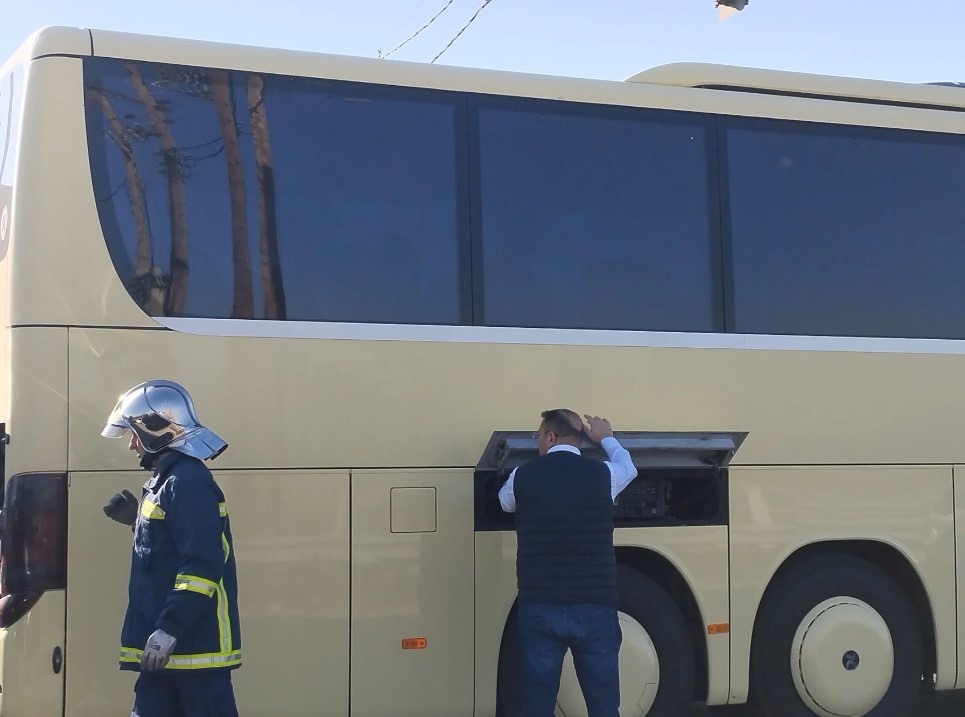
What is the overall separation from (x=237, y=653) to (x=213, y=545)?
1.58 ft

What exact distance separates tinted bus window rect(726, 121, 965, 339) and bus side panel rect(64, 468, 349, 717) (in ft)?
8.63

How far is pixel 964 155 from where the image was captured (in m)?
6.90

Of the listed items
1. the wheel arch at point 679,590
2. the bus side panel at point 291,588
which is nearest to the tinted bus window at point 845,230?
the wheel arch at point 679,590

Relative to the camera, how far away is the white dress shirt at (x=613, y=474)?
5312 millimetres

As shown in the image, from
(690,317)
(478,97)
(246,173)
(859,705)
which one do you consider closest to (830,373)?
(690,317)

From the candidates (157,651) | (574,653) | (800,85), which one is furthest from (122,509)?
(800,85)

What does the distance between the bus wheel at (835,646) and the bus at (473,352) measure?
0.02 metres

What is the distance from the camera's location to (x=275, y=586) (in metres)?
5.44

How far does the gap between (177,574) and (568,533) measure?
1820mm

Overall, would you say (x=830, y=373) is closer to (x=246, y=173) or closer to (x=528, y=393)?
(x=528, y=393)

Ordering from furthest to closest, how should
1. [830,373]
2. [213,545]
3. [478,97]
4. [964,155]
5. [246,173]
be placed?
[964,155], [830,373], [478,97], [246,173], [213,545]

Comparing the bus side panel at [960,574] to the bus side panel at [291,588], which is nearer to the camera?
the bus side panel at [291,588]

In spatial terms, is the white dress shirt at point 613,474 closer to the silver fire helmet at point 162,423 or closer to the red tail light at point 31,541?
the silver fire helmet at point 162,423

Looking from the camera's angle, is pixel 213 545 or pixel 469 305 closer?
pixel 213 545
